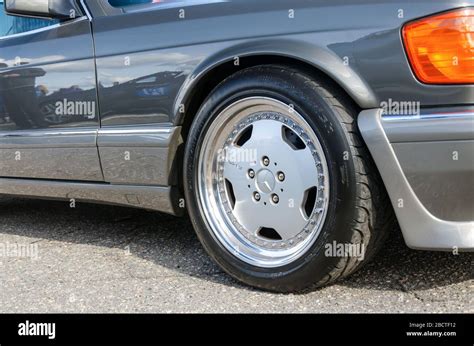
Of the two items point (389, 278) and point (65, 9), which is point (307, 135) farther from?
point (65, 9)

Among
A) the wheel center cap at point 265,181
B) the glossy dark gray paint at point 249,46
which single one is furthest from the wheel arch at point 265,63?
the wheel center cap at point 265,181

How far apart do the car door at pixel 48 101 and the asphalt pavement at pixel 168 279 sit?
44cm

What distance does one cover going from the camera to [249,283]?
96.4 inches

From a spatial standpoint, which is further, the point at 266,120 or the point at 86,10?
the point at 86,10

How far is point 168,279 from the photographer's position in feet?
8.77

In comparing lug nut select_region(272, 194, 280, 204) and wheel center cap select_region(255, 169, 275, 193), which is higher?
wheel center cap select_region(255, 169, 275, 193)

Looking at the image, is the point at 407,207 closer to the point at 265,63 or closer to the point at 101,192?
the point at 265,63

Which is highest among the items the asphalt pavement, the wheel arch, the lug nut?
the wheel arch

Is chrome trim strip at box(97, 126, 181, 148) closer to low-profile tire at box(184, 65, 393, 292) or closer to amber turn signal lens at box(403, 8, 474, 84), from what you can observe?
low-profile tire at box(184, 65, 393, 292)

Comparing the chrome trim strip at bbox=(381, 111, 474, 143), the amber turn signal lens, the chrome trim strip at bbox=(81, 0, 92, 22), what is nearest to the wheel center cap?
the chrome trim strip at bbox=(381, 111, 474, 143)

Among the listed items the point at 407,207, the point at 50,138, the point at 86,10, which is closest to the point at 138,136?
the point at 50,138

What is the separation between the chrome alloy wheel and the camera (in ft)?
7.70

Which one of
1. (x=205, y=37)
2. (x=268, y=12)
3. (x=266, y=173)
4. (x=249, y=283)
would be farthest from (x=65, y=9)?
(x=249, y=283)

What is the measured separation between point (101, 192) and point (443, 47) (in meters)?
1.79
